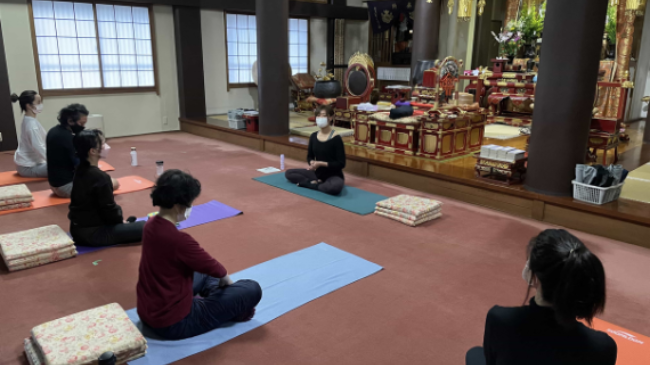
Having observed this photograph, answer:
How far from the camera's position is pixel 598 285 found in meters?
1.22

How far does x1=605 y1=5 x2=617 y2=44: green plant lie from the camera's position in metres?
7.98

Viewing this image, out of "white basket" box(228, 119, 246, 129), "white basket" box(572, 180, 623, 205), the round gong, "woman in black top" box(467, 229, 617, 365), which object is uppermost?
the round gong

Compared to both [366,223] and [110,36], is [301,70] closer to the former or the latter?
[110,36]

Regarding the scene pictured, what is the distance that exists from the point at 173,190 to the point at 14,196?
3098mm

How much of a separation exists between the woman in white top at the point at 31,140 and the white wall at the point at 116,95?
6.89 ft

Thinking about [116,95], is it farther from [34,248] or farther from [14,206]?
[34,248]

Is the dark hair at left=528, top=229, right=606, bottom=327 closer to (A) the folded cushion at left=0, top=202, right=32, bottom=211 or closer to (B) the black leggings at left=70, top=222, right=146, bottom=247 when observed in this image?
(B) the black leggings at left=70, top=222, right=146, bottom=247

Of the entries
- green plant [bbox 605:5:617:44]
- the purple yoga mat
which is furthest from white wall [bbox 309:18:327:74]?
the purple yoga mat

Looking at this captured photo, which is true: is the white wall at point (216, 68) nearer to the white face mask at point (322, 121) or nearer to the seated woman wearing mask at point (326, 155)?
the seated woman wearing mask at point (326, 155)

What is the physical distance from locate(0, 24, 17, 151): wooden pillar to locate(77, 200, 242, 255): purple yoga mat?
418 cm

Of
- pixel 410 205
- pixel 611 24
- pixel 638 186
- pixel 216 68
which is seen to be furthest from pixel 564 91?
pixel 216 68

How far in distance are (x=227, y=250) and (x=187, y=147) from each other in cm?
428

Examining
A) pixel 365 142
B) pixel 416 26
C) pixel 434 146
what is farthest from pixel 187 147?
pixel 416 26

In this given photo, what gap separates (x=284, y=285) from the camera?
9.66 feet
